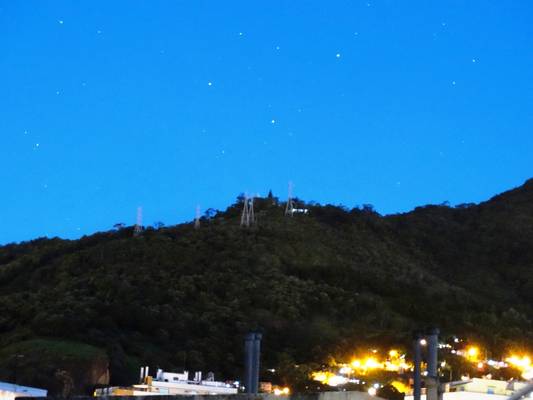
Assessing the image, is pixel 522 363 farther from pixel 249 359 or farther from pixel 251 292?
pixel 249 359

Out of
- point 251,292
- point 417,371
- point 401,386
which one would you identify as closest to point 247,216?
point 251,292

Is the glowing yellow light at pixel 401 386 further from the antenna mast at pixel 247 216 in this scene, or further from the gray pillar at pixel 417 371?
the antenna mast at pixel 247 216

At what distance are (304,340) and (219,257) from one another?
45.4ft

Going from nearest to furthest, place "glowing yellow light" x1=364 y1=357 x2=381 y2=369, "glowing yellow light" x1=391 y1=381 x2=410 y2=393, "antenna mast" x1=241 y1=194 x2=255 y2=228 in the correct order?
"glowing yellow light" x1=391 y1=381 x2=410 y2=393
"glowing yellow light" x1=364 y1=357 x2=381 y2=369
"antenna mast" x1=241 y1=194 x2=255 y2=228

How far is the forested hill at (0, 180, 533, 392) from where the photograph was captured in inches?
1709

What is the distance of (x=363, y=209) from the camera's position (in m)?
85.4

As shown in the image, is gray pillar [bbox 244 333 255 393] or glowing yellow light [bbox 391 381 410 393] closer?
gray pillar [bbox 244 333 255 393]

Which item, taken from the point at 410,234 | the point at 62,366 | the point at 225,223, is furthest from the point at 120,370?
the point at 410,234

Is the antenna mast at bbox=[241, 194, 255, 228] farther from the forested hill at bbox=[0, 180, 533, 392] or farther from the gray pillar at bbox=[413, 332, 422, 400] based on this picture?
the gray pillar at bbox=[413, 332, 422, 400]

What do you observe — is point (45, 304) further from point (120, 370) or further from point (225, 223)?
point (225, 223)

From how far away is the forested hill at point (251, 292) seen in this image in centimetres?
4341

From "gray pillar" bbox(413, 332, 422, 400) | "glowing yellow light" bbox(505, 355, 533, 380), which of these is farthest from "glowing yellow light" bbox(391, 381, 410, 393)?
"gray pillar" bbox(413, 332, 422, 400)

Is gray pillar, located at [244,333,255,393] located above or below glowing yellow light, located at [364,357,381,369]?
below

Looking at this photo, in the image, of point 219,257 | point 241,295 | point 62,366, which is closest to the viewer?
point 62,366
